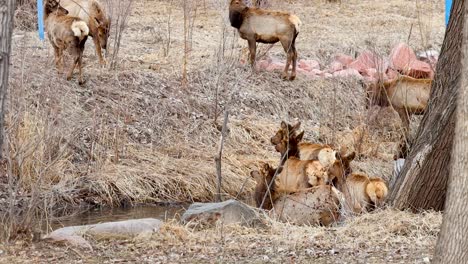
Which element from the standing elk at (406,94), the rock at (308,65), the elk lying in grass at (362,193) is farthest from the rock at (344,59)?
the elk lying in grass at (362,193)

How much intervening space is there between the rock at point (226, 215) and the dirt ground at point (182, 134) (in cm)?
32

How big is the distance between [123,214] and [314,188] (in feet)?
10.6

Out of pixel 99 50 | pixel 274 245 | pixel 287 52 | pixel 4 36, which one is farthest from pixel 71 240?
pixel 287 52

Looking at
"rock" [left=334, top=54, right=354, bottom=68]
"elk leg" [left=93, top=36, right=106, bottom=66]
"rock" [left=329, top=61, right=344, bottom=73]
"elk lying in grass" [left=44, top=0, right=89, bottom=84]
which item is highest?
"elk lying in grass" [left=44, top=0, right=89, bottom=84]

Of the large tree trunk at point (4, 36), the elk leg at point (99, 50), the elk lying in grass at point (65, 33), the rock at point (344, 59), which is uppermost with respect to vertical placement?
the large tree trunk at point (4, 36)

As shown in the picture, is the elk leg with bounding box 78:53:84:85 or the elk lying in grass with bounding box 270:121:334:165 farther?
the elk leg with bounding box 78:53:84:85

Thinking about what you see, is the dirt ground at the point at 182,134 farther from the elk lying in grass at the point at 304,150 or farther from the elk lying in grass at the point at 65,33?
the elk lying in grass at the point at 304,150

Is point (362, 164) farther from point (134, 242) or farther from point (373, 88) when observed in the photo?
point (134, 242)

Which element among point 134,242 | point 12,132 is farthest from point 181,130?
point 134,242

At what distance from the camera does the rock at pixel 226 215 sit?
975 cm

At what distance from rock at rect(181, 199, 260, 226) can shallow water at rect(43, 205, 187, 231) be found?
5.21ft

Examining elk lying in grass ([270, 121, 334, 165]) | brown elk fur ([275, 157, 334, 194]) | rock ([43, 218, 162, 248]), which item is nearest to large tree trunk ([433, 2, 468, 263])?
rock ([43, 218, 162, 248])

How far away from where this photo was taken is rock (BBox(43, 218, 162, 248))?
342 inches

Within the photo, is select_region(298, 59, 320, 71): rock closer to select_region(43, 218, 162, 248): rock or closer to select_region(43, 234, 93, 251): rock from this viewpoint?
select_region(43, 218, 162, 248): rock
